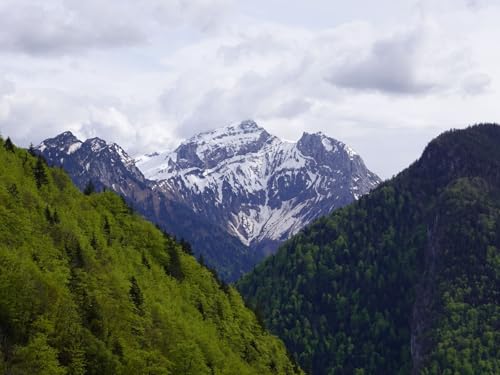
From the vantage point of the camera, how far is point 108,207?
164125 mm

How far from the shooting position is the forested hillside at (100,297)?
84.4m

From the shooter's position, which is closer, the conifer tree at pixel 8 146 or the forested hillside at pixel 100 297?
the forested hillside at pixel 100 297

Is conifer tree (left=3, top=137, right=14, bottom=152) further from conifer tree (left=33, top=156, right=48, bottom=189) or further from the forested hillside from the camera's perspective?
conifer tree (left=33, top=156, right=48, bottom=189)

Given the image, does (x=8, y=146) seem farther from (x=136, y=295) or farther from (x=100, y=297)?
(x=100, y=297)

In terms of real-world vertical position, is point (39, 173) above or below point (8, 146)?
below

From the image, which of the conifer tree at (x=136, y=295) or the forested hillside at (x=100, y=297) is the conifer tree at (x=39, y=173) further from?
the conifer tree at (x=136, y=295)

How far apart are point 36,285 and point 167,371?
73.0 feet

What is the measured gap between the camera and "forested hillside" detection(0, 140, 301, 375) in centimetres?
8438

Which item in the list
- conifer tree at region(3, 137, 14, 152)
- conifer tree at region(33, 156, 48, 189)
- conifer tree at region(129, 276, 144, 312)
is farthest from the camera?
conifer tree at region(3, 137, 14, 152)

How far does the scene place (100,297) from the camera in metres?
102

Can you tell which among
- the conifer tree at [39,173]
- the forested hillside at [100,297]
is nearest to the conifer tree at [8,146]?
the forested hillside at [100,297]

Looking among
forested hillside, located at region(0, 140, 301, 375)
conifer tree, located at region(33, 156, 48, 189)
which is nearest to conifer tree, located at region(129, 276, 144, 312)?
forested hillside, located at region(0, 140, 301, 375)

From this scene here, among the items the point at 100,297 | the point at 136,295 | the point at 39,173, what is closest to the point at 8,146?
the point at 39,173

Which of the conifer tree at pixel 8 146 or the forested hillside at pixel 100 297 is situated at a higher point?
the conifer tree at pixel 8 146
